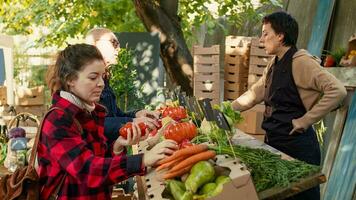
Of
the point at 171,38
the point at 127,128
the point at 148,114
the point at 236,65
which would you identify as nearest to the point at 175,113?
the point at 148,114

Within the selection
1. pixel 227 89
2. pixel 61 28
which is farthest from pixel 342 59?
pixel 61 28

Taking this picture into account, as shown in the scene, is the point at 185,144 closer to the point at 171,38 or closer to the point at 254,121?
the point at 254,121

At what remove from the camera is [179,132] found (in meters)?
2.93

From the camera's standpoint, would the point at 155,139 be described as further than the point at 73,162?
Yes

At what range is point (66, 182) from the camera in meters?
2.31

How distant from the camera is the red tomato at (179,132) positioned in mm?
2902

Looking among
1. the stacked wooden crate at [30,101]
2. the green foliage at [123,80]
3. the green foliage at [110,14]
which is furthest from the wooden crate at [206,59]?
the stacked wooden crate at [30,101]

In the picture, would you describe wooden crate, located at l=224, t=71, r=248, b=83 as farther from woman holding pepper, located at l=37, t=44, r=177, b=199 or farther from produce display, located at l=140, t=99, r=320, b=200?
woman holding pepper, located at l=37, t=44, r=177, b=199

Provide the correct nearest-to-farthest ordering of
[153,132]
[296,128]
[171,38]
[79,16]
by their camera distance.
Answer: [153,132], [296,128], [171,38], [79,16]

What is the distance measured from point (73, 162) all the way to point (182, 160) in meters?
0.54

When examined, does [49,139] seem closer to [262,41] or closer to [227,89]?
[262,41]

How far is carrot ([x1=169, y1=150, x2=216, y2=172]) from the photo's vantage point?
8.06 feet

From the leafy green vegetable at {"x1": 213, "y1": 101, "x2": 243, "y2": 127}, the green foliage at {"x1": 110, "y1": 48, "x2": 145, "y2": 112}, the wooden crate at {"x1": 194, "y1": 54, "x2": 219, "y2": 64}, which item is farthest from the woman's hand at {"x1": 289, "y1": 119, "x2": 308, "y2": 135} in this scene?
the wooden crate at {"x1": 194, "y1": 54, "x2": 219, "y2": 64}

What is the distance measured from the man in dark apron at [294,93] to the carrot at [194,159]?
1.18 metres
